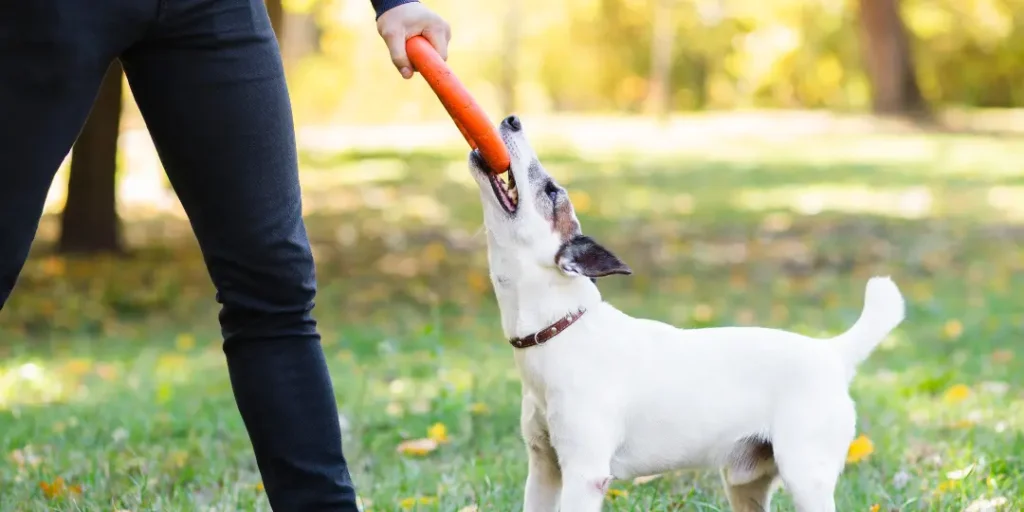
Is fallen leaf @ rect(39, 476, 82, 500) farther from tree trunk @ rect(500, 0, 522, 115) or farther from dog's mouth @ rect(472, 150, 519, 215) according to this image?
tree trunk @ rect(500, 0, 522, 115)

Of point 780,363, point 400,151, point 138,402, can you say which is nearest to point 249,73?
point 780,363

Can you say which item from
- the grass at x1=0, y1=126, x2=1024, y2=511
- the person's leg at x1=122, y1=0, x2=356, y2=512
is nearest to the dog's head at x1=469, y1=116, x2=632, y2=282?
the person's leg at x1=122, y1=0, x2=356, y2=512

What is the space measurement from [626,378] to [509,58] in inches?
1305

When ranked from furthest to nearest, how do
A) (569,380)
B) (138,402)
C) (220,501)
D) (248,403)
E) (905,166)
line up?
(905,166)
(138,402)
(220,501)
(569,380)
(248,403)

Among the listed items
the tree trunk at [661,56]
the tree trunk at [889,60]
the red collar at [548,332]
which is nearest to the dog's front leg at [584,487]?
the red collar at [548,332]

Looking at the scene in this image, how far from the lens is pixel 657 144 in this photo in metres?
23.5

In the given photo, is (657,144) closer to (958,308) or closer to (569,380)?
(958,308)

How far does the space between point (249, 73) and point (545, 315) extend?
1.01m

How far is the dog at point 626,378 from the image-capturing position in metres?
3.10

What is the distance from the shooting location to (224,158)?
2.54 metres

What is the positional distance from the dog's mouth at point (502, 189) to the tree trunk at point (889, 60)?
78.1 ft

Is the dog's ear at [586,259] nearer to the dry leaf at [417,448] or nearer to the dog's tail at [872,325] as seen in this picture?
the dog's tail at [872,325]

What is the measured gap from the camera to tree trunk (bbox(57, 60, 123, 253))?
36.9 feet

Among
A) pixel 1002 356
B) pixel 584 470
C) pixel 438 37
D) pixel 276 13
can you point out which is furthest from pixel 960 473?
pixel 276 13
